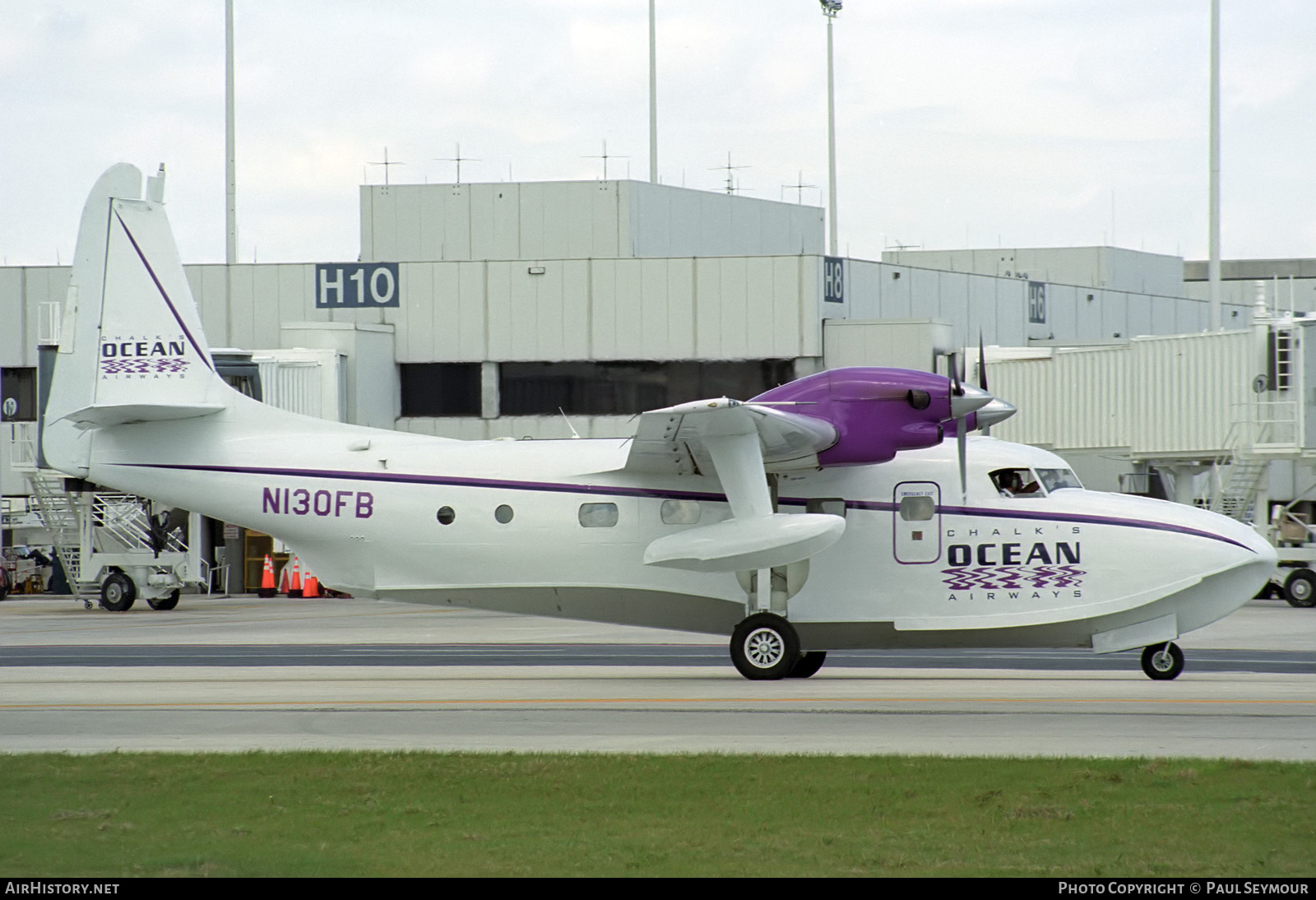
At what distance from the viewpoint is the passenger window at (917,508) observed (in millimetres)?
18516

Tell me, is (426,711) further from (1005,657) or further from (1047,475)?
(1005,657)

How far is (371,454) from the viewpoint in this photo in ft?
64.5

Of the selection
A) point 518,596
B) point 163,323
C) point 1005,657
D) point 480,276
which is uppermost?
point 480,276

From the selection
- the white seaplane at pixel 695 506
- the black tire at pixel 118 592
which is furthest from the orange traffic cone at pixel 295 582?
the white seaplane at pixel 695 506

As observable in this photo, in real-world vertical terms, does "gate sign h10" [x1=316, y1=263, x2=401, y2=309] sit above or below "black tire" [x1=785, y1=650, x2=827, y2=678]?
above

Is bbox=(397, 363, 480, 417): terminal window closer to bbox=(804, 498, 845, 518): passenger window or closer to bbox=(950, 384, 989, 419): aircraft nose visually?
bbox=(804, 498, 845, 518): passenger window

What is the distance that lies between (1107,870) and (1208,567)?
9703 millimetres

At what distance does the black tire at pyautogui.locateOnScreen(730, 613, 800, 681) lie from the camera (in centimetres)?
1838

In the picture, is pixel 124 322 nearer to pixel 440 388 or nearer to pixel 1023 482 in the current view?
pixel 1023 482

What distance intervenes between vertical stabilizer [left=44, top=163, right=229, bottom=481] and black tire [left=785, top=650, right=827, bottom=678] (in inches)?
321

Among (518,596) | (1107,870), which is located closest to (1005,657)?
(518,596)

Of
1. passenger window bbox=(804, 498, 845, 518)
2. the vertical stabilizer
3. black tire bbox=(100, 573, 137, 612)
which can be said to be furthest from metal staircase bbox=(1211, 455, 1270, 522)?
black tire bbox=(100, 573, 137, 612)

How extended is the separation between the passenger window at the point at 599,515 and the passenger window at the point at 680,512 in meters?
0.64

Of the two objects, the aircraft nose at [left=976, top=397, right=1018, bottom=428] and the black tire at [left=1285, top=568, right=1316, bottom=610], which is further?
the black tire at [left=1285, top=568, right=1316, bottom=610]
